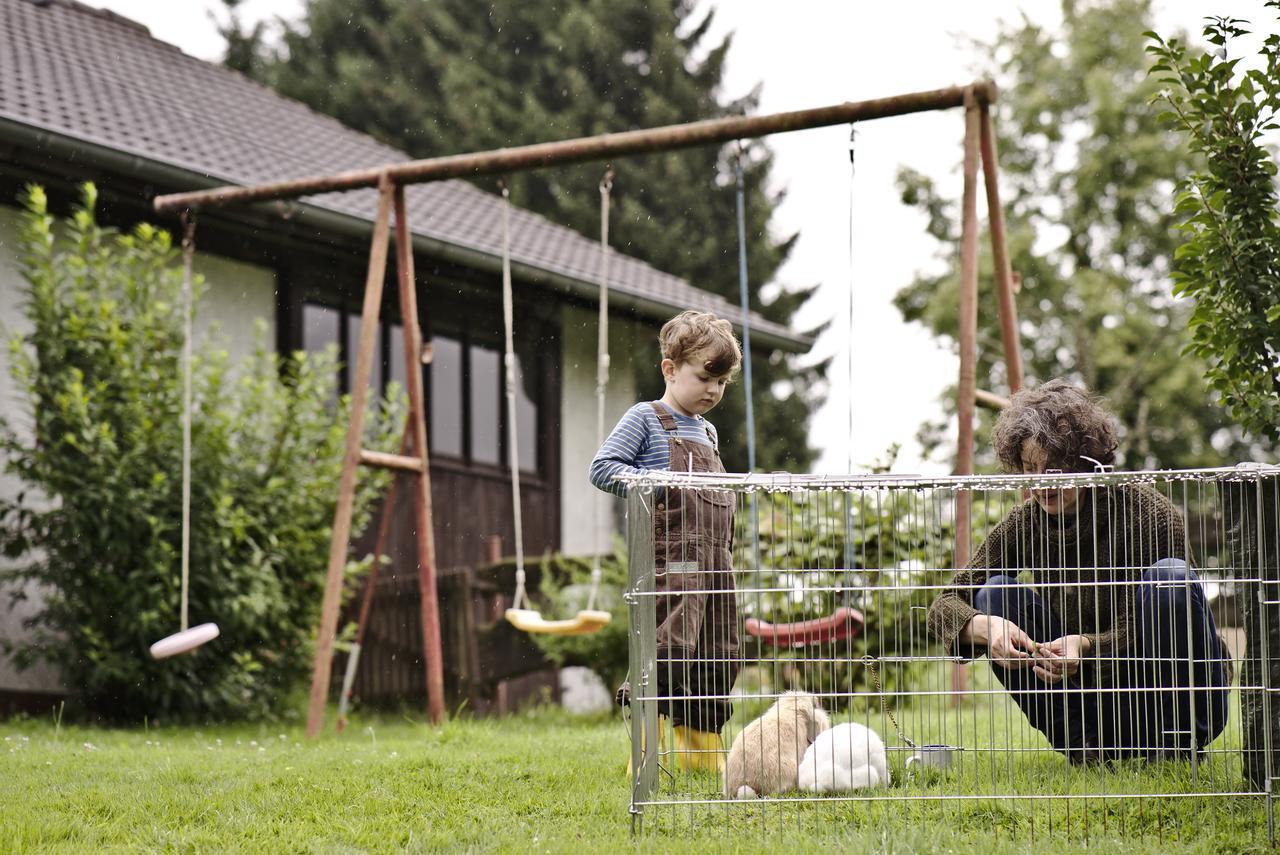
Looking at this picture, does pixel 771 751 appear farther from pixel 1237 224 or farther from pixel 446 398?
pixel 446 398

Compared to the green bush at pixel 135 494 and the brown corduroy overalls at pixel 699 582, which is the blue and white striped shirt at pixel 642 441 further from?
the green bush at pixel 135 494

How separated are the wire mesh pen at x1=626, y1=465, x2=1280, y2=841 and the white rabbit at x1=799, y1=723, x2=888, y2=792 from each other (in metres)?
0.01

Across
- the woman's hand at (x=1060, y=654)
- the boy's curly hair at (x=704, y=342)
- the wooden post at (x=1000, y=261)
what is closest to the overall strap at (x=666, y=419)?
the boy's curly hair at (x=704, y=342)

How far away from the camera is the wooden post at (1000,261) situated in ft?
17.9

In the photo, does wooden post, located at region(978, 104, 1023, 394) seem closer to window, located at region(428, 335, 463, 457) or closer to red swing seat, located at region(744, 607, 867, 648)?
red swing seat, located at region(744, 607, 867, 648)

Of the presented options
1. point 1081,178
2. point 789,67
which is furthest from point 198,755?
point 789,67

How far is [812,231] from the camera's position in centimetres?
2538

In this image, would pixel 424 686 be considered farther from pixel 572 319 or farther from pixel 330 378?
pixel 572 319

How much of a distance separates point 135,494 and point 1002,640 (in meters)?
4.96

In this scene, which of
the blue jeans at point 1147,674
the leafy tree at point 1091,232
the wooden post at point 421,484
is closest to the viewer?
the blue jeans at point 1147,674

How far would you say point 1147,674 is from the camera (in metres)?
3.53

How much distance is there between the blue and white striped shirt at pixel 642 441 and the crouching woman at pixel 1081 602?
3.10 feet

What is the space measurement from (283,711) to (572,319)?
4.89m

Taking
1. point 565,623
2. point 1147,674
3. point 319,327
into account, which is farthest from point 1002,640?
point 319,327
